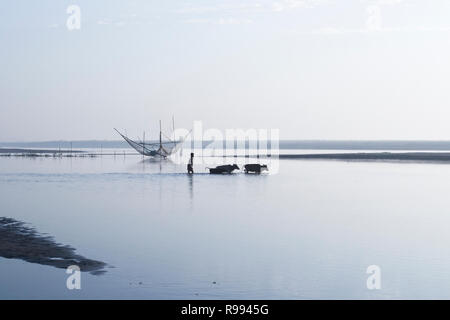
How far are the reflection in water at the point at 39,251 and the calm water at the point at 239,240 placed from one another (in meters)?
0.37

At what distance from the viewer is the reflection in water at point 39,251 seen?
1513 cm

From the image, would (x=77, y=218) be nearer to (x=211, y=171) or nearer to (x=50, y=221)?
(x=50, y=221)

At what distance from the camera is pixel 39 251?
16578mm

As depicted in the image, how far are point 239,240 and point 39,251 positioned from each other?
5802mm

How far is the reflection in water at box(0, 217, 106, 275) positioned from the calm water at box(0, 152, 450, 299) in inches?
14.5

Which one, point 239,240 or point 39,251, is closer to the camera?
point 39,251

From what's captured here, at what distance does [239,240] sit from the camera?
19141 mm

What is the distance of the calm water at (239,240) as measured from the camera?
13195 mm

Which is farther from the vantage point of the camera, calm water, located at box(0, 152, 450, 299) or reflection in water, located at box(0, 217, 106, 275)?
reflection in water, located at box(0, 217, 106, 275)

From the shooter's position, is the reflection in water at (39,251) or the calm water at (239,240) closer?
the calm water at (239,240)

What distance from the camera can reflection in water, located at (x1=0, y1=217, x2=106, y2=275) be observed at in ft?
49.6

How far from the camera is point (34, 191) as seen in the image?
34.4 m

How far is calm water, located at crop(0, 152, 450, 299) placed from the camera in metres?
13.2
